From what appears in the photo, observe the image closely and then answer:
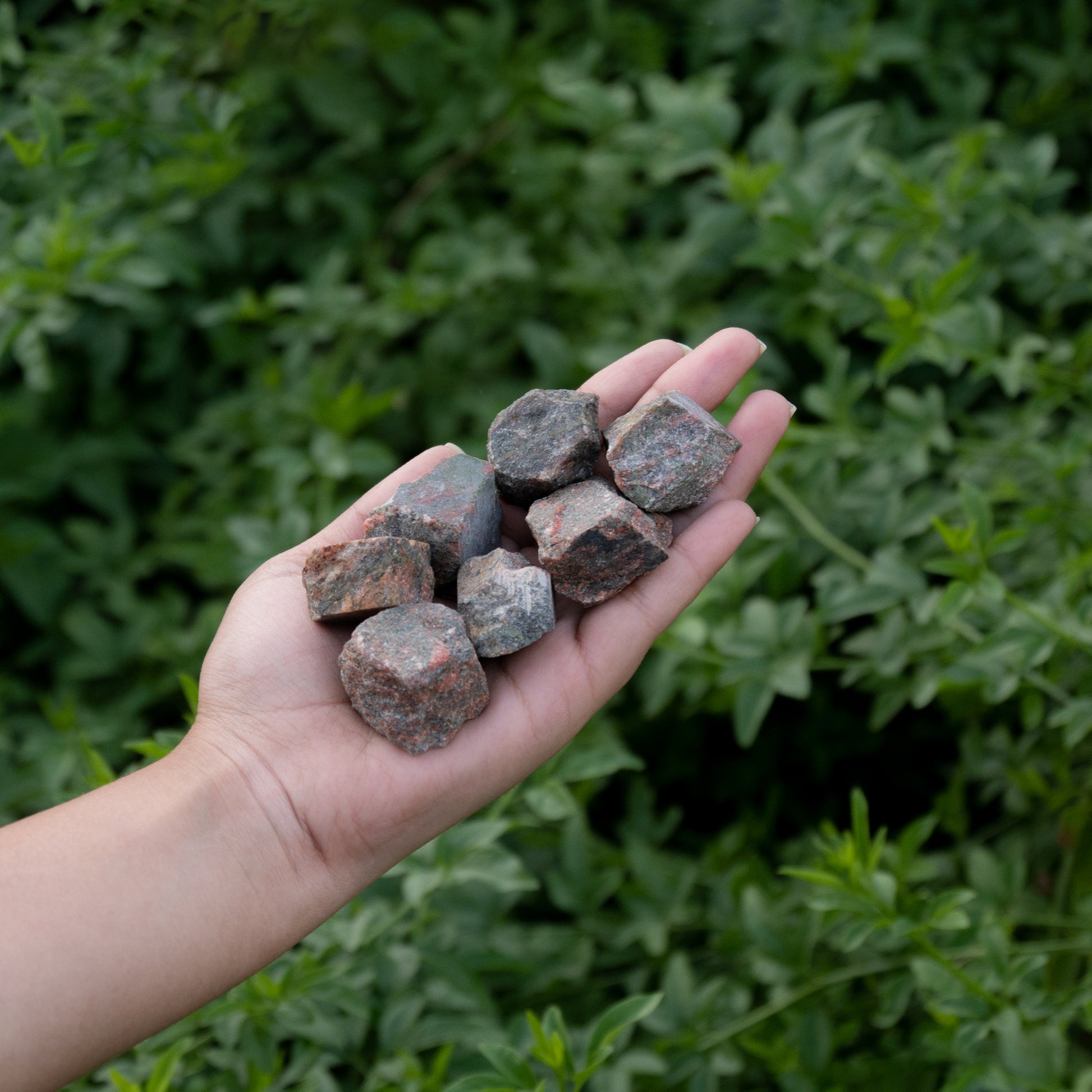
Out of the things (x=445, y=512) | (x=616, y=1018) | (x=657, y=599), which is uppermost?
(x=445, y=512)

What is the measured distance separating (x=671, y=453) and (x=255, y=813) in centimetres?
103

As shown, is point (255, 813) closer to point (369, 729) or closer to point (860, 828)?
point (369, 729)

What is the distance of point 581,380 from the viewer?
2.86 metres

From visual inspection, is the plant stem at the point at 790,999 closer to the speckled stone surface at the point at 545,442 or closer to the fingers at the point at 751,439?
the fingers at the point at 751,439

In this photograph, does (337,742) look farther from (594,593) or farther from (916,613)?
(916,613)

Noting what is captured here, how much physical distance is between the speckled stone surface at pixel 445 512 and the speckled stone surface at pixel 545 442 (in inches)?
2.5

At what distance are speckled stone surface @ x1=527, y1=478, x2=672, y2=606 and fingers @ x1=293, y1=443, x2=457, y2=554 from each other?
331 millimetres

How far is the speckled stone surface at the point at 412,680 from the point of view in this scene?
171cm

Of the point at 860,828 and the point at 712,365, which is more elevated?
the point at 712,365

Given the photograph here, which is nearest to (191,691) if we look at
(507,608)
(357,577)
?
(357,577)

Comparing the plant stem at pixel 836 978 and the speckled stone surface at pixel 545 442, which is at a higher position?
the speckled stone surface at pixel 545 442

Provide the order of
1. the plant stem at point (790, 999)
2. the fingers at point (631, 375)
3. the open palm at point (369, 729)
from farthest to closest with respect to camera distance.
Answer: the fingers at point (631, 375)
the plant stem at point (790, 999)
the open palm at point (369, 729)

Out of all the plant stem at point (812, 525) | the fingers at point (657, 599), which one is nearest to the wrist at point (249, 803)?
the fingers at point (657, 599)

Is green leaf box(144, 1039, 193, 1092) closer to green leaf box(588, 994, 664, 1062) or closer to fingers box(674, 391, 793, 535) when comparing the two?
green leaf box(588, 994, 664, 1062)
